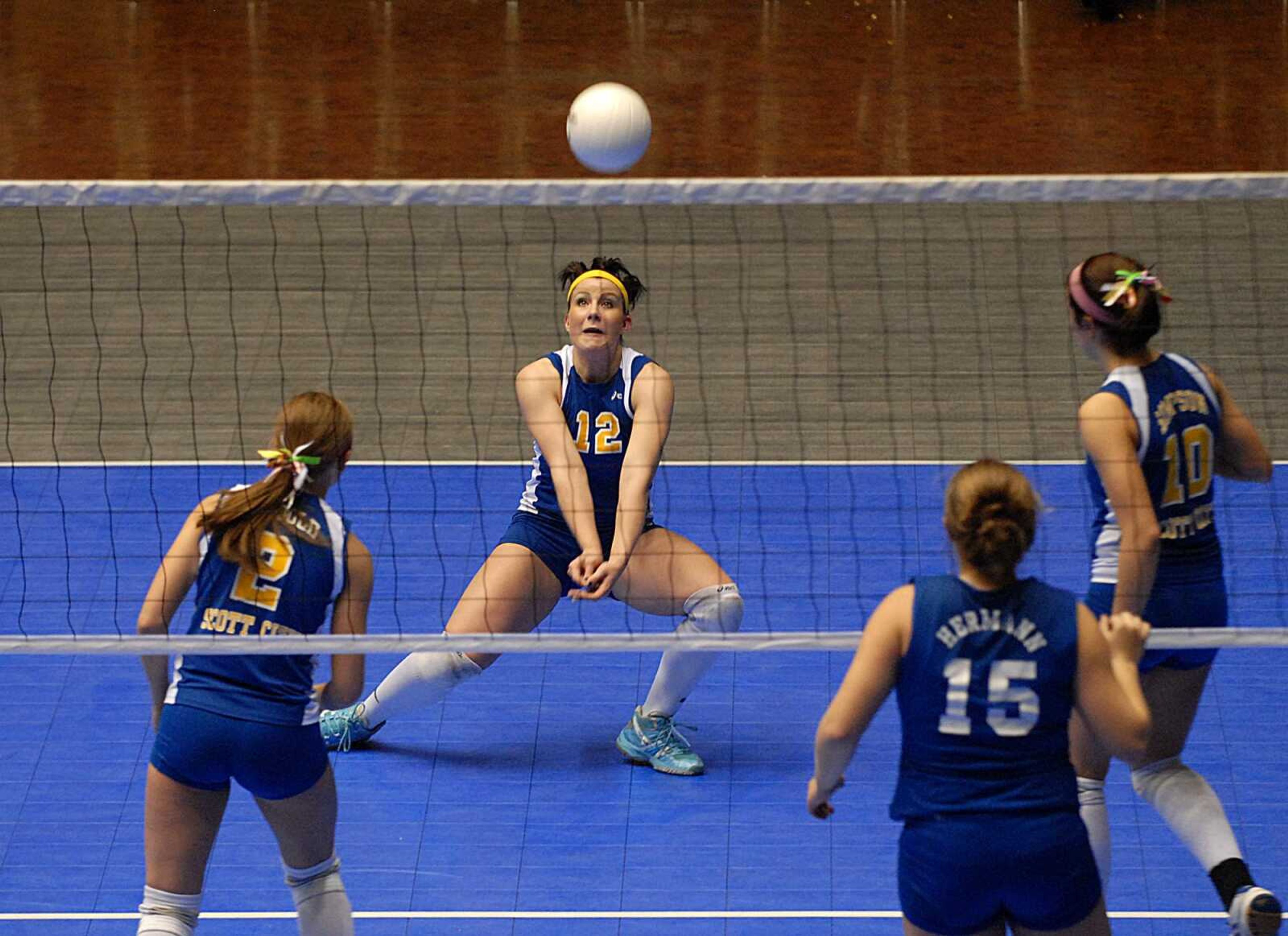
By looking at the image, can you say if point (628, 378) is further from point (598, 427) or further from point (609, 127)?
point (609, 127)

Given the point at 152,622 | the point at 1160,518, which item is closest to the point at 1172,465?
the point at 1160,518

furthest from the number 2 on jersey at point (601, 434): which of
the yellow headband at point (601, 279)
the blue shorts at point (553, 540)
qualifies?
the yellow headband at point (601, 279)

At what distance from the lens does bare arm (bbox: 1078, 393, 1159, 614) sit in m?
4.07

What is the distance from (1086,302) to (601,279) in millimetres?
1819

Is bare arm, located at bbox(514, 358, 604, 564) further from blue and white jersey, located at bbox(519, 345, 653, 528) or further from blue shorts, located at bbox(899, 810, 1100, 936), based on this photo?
blue shorts, located at bbox(899, 810, 1100, 936)

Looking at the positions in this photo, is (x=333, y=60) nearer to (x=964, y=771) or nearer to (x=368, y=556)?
(x=368, y=556)

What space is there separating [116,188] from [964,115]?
10.4m

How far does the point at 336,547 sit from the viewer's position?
4.04 m

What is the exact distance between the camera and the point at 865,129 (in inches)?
534

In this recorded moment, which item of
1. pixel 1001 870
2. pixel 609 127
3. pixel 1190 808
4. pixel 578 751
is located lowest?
pixel 578 751

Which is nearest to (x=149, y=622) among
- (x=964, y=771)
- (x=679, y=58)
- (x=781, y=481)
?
A: (x=964, y=771)

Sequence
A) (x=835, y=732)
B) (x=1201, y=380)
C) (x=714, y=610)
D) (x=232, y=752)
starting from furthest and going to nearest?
1. (x=714, y=610)
2. (x=1201, y=380)
3. (x=232, y=752)
4. (x=835, y=732)

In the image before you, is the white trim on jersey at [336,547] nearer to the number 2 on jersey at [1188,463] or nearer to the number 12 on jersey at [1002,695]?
the number 12 on jersey at [1002,695]

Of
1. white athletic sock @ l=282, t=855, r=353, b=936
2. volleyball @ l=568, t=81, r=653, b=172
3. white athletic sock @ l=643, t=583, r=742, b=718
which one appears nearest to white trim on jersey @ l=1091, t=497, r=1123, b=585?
white athletic sock @ l=643, t=583, r=742, b=718
